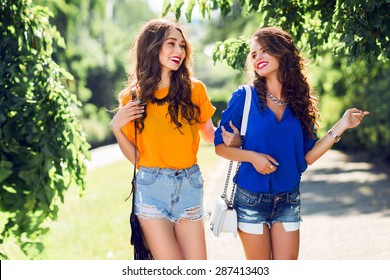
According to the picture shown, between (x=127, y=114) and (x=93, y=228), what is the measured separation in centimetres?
570

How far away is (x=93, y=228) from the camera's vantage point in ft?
30.8

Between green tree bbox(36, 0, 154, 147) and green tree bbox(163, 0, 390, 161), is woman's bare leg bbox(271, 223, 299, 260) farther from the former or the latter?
Answer: green tree bbox(36, 0, 154, 147)

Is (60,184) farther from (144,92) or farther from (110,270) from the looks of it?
(144,92)

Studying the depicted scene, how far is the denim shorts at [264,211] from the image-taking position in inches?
156

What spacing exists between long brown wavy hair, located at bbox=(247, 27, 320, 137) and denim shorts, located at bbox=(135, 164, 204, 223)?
0.63m

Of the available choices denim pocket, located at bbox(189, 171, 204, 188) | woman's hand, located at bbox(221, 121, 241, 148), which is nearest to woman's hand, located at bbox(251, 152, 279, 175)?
woman's hand, located at bbox(221, 121, 241, 148)

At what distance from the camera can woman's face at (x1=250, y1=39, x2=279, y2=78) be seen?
13.2 feet

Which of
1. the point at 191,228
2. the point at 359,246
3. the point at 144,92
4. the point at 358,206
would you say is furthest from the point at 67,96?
the point at 358,206

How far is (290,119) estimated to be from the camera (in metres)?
4.02

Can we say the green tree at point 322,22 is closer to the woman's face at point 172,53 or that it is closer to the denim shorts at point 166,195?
the woman's face at point 172,53

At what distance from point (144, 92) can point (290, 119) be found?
81 cm

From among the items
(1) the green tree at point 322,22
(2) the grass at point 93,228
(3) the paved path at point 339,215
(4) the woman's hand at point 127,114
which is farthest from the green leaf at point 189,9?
(3) the paved path at point 339,215

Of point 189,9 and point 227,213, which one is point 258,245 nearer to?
point 227,213

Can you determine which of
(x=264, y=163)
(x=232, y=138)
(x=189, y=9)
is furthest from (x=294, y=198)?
(x=189, y=9)
